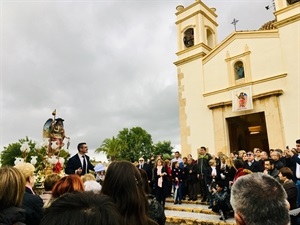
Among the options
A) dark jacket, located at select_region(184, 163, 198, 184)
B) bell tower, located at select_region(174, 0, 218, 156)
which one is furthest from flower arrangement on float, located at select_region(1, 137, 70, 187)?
bell tower, located at select_region(174, 0, 218, 156)

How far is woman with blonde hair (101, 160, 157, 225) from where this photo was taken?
1892 mm

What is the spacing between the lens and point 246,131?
55.8 ft

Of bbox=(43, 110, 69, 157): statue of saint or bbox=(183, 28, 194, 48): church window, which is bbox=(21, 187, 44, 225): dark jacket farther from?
bbox=(183, 28, 194, 48): church window

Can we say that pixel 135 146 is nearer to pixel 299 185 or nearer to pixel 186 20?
pixel 186 20

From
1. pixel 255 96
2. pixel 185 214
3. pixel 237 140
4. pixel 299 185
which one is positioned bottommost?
pixel 185 214

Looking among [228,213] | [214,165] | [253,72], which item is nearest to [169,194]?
[214,165]

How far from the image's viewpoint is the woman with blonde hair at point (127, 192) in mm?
1892

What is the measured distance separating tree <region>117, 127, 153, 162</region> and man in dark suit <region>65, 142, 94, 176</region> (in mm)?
41073

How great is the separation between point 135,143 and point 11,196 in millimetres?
47223

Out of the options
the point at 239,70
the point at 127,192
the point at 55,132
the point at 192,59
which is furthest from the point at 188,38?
the point at 127,192

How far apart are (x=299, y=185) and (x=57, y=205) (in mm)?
7331

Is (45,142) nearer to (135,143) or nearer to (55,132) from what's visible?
(55,132)

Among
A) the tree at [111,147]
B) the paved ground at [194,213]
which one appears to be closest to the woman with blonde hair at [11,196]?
the paved ground at [194,213]

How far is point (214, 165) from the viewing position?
8812 mm
